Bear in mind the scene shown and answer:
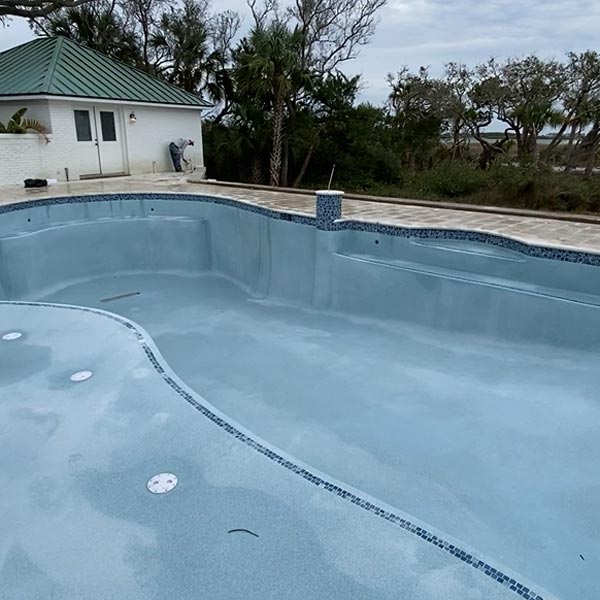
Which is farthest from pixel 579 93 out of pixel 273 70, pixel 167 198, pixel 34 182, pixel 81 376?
pixel 81 376

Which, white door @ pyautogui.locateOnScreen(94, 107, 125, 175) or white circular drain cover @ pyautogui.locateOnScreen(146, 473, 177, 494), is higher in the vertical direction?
white door @ pyautogui.locateOnScreen(94, 107, 125, 175)

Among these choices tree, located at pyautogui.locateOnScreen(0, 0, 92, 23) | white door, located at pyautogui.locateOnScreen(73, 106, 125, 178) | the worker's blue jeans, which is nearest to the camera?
white door, located at pyautogui.locateOnScreen(73, 106, 125, 178)

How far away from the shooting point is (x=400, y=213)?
7645mm

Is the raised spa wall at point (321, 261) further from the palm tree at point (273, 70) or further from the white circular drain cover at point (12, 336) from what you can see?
the palm tree at point (273, 70)

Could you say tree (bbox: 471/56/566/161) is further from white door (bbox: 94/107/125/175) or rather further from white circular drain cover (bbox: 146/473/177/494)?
white circular drain cover (bbox: 146/473/177/494)

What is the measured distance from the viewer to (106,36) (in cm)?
1742

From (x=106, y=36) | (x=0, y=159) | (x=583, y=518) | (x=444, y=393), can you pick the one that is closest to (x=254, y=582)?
(x=583, y=518)

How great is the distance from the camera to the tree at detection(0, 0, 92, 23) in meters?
14.6

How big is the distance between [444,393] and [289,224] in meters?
3.57

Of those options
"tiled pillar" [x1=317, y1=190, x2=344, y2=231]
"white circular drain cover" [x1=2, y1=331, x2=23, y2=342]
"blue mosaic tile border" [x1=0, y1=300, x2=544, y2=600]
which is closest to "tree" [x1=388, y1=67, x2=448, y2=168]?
"tiled pillar" [x1=317, y1=190, x2=344, y2=231]

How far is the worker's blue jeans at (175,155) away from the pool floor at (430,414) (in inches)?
313

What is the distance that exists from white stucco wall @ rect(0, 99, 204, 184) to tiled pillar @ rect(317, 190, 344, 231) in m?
7.60

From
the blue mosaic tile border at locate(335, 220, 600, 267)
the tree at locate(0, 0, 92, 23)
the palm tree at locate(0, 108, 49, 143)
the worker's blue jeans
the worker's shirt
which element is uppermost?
the tree at locate(0, 0, 92, 23)

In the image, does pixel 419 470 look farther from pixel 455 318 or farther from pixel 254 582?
pixel 455 318
